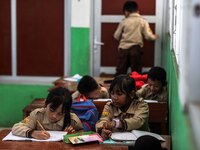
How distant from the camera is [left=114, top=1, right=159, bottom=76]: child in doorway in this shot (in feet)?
20.4

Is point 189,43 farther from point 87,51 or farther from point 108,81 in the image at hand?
point 87,51

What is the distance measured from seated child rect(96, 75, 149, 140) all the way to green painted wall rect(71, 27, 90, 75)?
3389 millimetres

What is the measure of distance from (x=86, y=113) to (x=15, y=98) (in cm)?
305

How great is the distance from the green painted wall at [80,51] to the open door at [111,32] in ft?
0.37

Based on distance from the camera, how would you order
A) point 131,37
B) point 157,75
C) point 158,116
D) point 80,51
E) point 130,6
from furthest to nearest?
point 80,51 → point 131,37 → point 130,6 → point 157,75 → point 158,116

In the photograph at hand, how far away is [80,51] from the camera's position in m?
6.57

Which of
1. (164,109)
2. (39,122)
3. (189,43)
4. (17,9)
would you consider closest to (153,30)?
(17,9)

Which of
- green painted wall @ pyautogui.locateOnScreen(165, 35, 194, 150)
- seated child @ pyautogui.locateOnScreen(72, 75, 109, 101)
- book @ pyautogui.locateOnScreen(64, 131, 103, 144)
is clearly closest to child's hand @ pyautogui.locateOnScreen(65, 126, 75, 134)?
book @ pyautogui.locateOnScreen(64, 131, 103, 144)

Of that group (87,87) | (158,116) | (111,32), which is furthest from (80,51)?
(158,116)

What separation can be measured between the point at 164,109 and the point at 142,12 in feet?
9.53

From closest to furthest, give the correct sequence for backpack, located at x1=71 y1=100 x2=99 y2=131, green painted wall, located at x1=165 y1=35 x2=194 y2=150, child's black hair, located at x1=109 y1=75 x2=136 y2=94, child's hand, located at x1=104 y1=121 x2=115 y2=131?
green painted wall, located at x1=165 y1=35 x2=194 y2=150
child's hand, located at x1=104 y1=121 x2=115 y2=131
child's black hair, located at x1=109 y1=75 x2=136 y2=94
backpack, located at x1=71 y1=100 x2=99 y2=131

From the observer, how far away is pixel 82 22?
6480mm

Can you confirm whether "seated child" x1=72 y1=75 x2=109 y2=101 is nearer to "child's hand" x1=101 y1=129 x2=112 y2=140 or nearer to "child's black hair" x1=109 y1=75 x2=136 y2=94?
"child's black hair" x1=109 y1=75 x2=136 y2=94

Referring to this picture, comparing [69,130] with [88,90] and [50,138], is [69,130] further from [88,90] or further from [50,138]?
[88,90]
